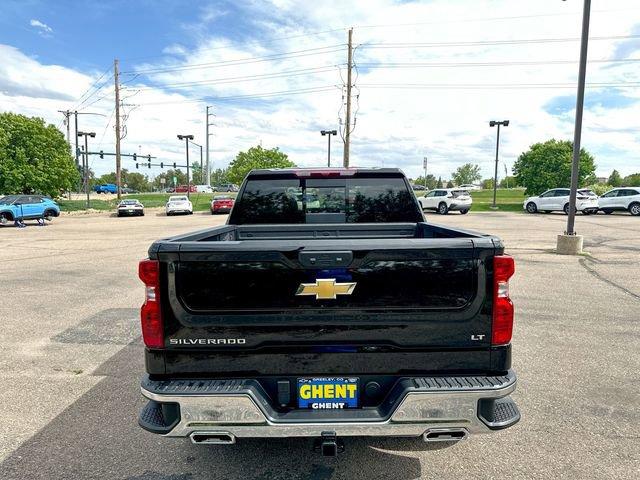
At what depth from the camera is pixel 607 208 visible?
30.9 metres

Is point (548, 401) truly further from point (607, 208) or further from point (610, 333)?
point (607, 208)

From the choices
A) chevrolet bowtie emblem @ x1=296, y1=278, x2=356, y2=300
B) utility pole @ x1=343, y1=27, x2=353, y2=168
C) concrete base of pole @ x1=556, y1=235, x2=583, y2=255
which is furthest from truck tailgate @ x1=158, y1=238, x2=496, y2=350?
utility pole @ x1=343, y1=27, x2=353, y2=168

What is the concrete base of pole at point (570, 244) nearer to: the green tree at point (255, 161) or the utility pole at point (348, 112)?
the utility pole at point (348, 112)

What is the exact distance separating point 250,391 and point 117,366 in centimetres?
299

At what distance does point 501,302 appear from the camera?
8.20ft

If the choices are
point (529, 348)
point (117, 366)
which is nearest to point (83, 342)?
point (117, 366)

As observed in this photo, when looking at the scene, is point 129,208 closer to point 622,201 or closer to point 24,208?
point 24,208

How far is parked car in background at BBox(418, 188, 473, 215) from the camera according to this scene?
32.3 meters

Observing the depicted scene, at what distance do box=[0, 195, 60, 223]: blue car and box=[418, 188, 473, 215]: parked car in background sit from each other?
24.4 meters

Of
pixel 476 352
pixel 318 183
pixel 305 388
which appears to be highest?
pixel 318 183

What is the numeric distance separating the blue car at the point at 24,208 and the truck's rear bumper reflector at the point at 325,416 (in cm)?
2684

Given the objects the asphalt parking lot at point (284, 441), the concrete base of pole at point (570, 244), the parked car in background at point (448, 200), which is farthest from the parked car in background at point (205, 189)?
the asphalt parking lot at point (284, 441)

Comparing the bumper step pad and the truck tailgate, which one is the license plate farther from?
the bumper step pad

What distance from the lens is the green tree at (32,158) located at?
31.4 meters
